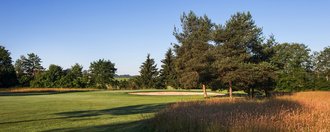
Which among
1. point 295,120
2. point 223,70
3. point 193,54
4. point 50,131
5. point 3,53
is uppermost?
point 3,53

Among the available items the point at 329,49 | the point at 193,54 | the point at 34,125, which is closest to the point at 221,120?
the point at 34,125

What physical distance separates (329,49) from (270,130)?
3703 inches

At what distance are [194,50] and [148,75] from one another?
1865 inches

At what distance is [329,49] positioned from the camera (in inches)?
3578

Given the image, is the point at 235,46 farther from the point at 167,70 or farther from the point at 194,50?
the point at 167,70

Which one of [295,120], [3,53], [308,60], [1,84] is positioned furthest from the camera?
[308,60]

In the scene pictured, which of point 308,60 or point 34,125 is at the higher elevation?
point 308,60

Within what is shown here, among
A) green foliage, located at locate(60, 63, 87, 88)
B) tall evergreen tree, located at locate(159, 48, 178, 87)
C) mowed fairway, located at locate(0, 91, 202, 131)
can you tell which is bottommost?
mowed fairway, located at locate(0, 91, 202, 131)

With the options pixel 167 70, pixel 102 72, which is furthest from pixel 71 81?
pixel 167 70

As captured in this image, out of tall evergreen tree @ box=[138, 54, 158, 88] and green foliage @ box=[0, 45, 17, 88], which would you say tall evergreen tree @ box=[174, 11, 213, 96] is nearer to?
tall evergreen tree @ box=[138, 54, 158, 88]

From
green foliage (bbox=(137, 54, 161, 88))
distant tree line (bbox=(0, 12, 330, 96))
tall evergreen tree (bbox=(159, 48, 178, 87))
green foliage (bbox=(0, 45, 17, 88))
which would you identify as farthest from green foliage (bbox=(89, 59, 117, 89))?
distant tree line (bbox=(0, 12, 330, 96))

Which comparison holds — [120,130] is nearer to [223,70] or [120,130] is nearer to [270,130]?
[270,130]

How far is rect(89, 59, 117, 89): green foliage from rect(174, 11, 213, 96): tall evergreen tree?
42.8 m

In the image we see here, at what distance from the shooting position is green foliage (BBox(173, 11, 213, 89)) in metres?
33.7
